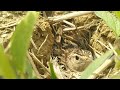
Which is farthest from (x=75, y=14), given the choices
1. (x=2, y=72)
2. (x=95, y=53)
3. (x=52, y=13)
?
(x=2, y=72)

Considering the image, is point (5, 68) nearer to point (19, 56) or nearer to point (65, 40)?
point (19, 56)

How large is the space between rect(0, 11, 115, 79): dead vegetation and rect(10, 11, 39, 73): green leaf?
631mm

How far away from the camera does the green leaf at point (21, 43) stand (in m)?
0.61

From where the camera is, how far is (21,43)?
0.64 metres

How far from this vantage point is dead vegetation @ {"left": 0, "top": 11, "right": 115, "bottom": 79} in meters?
1.38

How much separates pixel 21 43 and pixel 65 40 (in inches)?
37.2

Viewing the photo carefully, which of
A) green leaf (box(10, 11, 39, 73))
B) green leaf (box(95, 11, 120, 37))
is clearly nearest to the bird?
green leaf (box(95, 11, 120, 37))

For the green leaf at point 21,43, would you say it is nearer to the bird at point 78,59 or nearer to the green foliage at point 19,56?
the green foliage at point 19,56

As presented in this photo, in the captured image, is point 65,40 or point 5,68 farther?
point 65,40

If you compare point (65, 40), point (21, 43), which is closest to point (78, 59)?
point (65, 40)

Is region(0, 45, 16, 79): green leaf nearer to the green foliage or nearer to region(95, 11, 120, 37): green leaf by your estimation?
the green foliage

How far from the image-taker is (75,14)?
1423 mm
